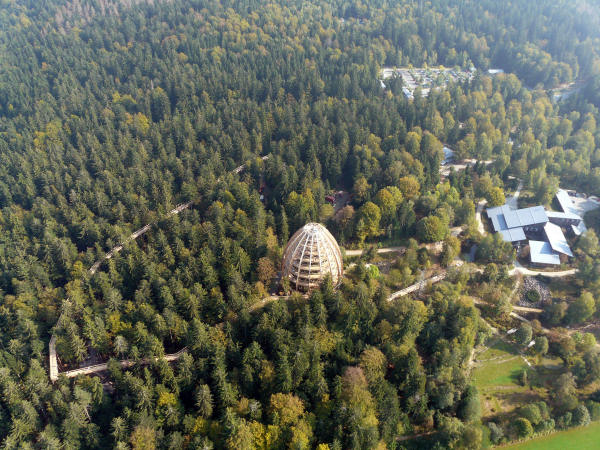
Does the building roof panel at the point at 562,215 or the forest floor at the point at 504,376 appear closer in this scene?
the forest floor at the point at 504,376

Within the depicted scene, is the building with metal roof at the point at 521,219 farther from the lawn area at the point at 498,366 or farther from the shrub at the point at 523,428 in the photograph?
the shrub at the point at 523,428

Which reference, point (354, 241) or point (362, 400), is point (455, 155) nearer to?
point (354, 241)

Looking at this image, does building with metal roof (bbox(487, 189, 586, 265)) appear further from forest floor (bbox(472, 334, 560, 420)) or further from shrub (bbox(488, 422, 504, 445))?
shrub (bbox(488, 422, 504, 445))

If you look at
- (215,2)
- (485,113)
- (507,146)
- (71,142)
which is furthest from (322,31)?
(71,142)

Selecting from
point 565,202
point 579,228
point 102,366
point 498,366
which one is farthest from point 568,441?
point 102,366

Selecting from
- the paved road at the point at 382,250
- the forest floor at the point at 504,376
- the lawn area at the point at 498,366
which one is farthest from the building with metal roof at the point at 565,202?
the lawn area at the point at 498,366

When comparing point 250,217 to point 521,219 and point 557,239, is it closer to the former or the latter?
point 521,219

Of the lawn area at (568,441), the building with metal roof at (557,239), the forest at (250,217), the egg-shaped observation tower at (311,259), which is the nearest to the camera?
the forest at (250,217)
